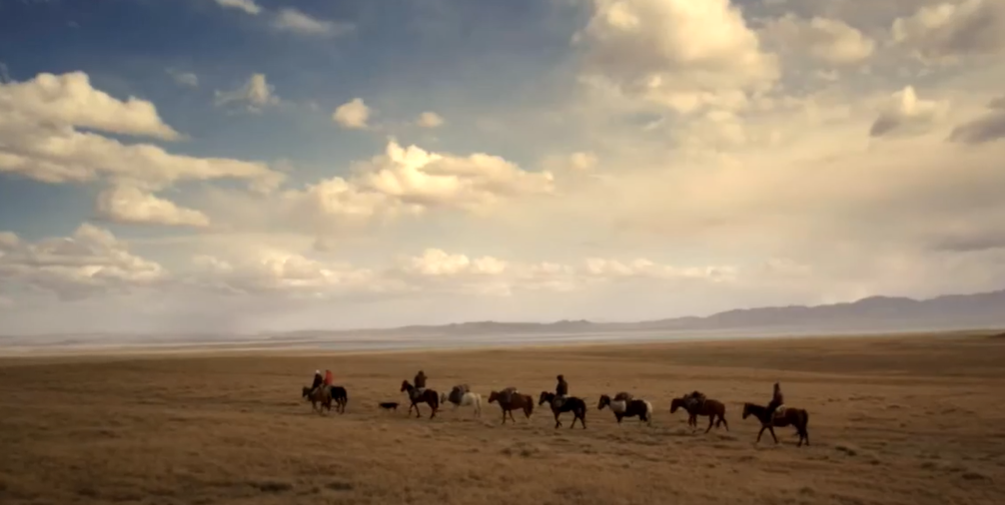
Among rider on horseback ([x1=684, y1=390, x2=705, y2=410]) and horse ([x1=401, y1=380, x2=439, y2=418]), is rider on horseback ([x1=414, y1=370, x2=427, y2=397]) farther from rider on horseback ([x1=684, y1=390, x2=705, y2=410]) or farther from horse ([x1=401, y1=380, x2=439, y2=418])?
rider on horseback ([x1=684, y1=390, x2=705, y2=410])

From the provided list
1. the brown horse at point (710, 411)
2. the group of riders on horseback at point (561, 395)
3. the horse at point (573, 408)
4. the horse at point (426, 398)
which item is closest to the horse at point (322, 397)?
the group of riders on horseback at point (561, 395)

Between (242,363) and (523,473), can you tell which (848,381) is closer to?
(523,473)

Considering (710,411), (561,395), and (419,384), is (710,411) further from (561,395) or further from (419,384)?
(419,384)

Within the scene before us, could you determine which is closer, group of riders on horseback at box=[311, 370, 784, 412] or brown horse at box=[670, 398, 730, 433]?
group of riders on horseback at box=[311, 370, 784, 412]

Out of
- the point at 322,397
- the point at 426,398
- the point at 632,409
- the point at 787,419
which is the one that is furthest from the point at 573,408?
the point at 322,397

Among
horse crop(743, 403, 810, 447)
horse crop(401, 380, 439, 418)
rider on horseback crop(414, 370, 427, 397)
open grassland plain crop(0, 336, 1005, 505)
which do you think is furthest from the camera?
rider on horseback crop(414, 370, 427, 397)

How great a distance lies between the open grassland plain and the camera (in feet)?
43.5

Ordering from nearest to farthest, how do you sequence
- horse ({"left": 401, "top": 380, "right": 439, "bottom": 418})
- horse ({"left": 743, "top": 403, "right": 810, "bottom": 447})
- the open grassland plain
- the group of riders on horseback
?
the open grassland plain
horse ({"left": 743, "top": 403, "right": 810, "bottom": 447})
the group of riders on horseback
horse ({"left": 401, "top": 380, "right": 439, "bottom": 418})

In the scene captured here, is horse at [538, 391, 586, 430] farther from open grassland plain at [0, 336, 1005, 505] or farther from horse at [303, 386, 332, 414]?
horse at [303, 386, 332, 414]

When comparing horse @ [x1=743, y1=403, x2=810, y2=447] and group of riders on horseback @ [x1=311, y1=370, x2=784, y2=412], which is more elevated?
group of riders on horseback @ [x1=311, y1=370, x2=784, y2=412]

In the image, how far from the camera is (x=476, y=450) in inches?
691

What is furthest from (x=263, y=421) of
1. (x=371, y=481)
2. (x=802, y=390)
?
(x=802, y=390)

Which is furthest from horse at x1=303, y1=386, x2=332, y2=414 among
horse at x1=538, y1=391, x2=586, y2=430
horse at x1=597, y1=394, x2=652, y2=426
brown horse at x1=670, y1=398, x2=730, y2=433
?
brown horse at x1=670, y1=398, x2=730, y2=433

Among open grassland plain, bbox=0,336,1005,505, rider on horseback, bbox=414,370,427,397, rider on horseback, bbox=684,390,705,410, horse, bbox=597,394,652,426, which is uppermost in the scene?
rider on horseback, bbox=414,370,427,397
